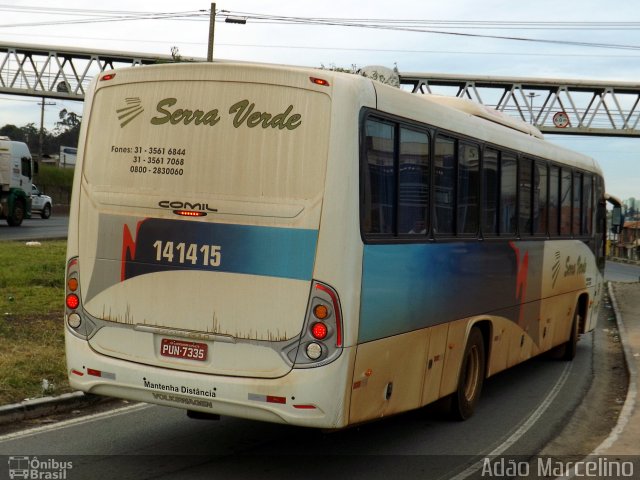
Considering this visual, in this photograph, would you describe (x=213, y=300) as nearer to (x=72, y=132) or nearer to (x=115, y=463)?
(x=115, y=463)

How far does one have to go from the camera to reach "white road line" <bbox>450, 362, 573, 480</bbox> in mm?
7987

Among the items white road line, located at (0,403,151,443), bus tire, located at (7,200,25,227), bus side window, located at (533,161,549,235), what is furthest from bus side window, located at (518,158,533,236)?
bus tire, located at (7,200,25,227)

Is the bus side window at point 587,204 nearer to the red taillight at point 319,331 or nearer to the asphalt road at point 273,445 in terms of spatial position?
the asphalt road at point 273,445

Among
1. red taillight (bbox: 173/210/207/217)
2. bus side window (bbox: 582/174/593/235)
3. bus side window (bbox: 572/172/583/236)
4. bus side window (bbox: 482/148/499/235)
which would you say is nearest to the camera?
red taillight (bbox: 173/210/207/217)

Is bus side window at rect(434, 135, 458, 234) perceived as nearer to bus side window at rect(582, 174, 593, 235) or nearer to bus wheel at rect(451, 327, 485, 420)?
bus wheel at rect(451, 327, 485, 420)

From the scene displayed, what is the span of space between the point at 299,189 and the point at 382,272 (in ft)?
3.36

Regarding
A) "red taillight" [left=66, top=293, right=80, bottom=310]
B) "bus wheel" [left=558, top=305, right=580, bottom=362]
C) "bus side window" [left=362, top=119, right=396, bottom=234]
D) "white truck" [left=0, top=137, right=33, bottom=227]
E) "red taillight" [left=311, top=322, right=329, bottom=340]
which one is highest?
"white truck" [left=0, top=137, right=33, bottom=227]

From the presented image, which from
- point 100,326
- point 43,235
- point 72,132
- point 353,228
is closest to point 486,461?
point 353,228

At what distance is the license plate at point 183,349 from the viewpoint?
7.20 metres

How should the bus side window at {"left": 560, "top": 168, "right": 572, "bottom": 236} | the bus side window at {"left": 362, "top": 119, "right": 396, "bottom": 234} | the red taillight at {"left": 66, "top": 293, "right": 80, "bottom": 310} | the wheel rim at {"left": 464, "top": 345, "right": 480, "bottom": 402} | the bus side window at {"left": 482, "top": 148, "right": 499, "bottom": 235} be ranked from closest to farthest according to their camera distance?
1. the bus side window at {"left": 362, "top": 119, "right": 396, "bottom": 234}
2. the red taillight at {"left": 66, "top": 293, "right": 80, "bottom": 310}
3. the wheel rim at {"left": 464, "top": 345, "right": 480, "bottom": 402}
4. the bus side window at {"left": 482, "top": 148, "right": 499, "bottom": 235}
5. the bus side window at {"left": 560, "top": 168, "right": 572, "bottom": 236}

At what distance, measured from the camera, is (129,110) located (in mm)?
7695

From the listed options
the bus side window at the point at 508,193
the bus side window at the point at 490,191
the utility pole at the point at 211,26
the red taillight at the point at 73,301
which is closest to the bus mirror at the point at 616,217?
the bus side window at the point at 508,193

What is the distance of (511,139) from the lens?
11172 mm

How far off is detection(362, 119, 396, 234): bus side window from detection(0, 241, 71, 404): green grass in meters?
4.05
